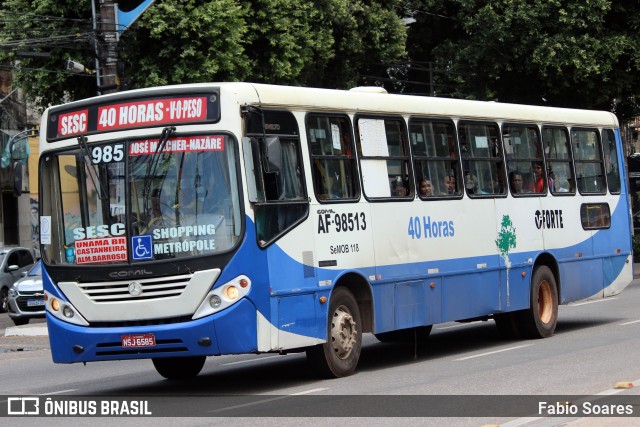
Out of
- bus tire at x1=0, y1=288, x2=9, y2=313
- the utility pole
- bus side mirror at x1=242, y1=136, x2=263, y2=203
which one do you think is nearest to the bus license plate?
bus side mirror at x1=242, y1=136, x2=263, y2=203

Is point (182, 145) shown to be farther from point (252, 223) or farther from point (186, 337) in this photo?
point (186, 337)

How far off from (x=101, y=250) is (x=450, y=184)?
16.8 ft

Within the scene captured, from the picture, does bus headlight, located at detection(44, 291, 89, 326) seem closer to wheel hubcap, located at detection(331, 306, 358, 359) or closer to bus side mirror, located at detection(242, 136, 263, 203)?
bus side mirror, located at detection(242, 136, 263, 203)

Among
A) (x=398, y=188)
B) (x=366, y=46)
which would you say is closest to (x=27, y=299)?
(x=366, y=46)

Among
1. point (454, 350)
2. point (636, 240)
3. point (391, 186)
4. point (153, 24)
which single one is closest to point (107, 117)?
point (391, 186)

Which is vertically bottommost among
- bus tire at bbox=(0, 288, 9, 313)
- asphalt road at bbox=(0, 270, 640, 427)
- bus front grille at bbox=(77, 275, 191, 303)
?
asphalt road at bbox=(0, 270, 640, 427)

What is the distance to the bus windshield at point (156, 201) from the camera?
12258 mm

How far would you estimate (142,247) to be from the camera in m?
12.4

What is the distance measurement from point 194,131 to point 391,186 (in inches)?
125

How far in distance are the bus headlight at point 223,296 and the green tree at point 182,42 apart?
14.2 m

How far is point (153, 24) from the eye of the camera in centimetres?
2753

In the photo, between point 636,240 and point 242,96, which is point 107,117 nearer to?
point 242,96

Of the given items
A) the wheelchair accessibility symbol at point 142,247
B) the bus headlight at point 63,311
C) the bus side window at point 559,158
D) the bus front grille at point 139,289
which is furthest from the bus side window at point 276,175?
the bus side window at point 559,158

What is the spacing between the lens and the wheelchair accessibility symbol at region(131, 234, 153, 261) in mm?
12344
